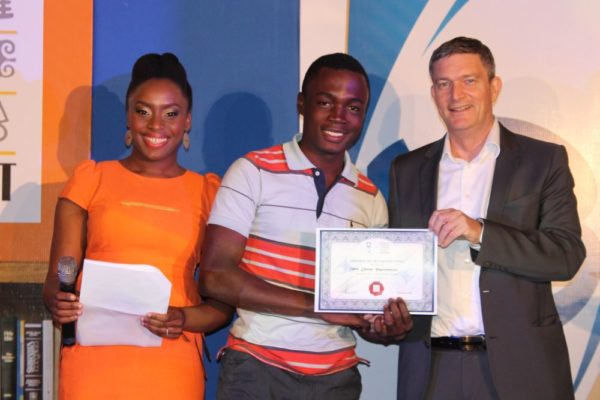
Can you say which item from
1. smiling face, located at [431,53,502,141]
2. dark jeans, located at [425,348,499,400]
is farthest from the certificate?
smiling face, located at [431,53,502,141]

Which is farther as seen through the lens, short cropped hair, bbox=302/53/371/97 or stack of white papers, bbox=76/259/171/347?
short cropped hair, bbox=302/53/371/97

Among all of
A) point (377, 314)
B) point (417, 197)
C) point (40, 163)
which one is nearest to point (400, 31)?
point (417, 197)

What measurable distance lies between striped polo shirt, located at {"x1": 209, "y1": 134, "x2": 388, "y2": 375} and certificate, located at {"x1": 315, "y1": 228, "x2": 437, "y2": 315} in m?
0.19

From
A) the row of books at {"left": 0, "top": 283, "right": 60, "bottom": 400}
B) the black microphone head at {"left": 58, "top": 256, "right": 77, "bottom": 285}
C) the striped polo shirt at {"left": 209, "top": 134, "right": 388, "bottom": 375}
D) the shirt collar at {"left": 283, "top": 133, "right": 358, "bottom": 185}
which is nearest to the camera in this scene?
the black microphone head at {"left": 58, "top": 256, "right": 77, "bottom": 285}

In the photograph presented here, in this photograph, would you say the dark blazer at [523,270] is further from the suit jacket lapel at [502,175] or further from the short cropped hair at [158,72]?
the short cropped hair at [158,72]

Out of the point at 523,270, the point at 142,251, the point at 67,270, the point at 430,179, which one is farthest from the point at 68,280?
the point at 523,270

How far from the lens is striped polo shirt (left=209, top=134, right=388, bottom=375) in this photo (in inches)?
114

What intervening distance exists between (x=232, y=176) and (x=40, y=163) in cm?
129

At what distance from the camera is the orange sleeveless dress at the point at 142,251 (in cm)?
291

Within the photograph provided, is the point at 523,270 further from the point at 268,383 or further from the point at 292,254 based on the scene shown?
the point at 268,383

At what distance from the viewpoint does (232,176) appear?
3.00m

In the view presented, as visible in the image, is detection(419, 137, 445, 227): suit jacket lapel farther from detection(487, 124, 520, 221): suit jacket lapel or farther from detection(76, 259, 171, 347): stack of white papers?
detection(76, 259, 171, 347): stack of white papers

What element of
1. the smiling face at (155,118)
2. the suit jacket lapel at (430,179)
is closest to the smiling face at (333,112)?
the suit jacket lapel at (430,179)

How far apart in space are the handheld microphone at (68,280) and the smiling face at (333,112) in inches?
38.7
